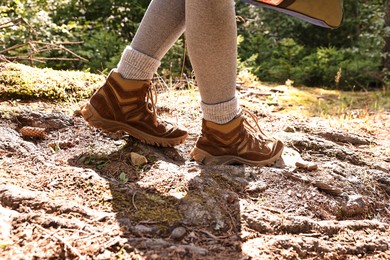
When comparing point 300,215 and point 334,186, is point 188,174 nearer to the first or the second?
point 300,215

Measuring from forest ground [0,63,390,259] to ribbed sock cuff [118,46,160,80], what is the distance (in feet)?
1.13

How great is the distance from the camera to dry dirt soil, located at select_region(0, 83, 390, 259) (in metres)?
1.46

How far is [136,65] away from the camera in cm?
210

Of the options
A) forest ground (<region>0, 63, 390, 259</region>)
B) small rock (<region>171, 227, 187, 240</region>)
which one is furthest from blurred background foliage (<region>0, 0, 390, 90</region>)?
small rock (<region>171, 227, 187, 240</region>)

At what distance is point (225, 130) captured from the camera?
2.14 metres

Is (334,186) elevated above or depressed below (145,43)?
below

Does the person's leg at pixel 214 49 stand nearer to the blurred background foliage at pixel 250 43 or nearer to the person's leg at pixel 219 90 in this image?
the person's leg at pixel 219 90

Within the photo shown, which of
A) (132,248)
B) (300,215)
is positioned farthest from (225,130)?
(132,248)

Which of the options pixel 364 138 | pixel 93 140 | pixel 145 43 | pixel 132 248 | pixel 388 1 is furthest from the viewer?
pixel 388 1

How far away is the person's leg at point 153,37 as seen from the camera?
204 cm

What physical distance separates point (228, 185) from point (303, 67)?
583cm

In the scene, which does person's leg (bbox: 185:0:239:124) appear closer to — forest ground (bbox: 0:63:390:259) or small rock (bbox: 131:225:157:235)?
forest ground (bbox: 0:63:390:259)

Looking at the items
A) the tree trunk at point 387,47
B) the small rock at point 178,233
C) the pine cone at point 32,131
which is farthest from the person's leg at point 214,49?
the tree trunk at point 387,47

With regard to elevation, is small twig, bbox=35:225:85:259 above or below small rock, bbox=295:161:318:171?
below
